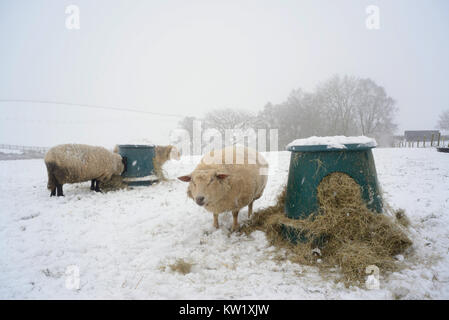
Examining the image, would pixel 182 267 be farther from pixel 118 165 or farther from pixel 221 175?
pixel 118 165

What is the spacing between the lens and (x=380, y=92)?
36.4 m

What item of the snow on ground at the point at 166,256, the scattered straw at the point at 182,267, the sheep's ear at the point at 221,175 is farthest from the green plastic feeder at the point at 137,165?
the scattered straw at the point at 182,267

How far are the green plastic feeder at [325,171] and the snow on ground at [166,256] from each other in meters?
0.83

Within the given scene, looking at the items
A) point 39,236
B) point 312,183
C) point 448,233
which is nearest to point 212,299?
point 312,183

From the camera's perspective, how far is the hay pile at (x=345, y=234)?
289 centimetres

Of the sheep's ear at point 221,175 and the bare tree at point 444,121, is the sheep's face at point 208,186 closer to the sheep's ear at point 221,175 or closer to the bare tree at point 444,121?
the sheep's ear at point 221,175

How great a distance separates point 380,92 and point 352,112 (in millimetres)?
5625

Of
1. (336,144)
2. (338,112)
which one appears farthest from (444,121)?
(336,144)

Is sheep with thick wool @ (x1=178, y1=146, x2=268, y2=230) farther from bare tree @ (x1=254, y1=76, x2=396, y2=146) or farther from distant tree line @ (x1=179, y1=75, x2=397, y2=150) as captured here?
bare tree @ (x1=254, y1=76, x2=396, y2=146)

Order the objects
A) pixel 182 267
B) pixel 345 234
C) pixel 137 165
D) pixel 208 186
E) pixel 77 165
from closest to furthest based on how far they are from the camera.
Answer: pixel 182 267 → pixel 345 234 → pixel 208 186 → pixel 77 165 → pixel 137 165

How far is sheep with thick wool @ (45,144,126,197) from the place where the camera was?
674 centimetres

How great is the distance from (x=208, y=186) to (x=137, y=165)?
5.87 metres

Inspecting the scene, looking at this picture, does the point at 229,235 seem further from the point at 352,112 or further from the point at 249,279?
the point at 352,112

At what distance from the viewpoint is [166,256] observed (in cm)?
336
